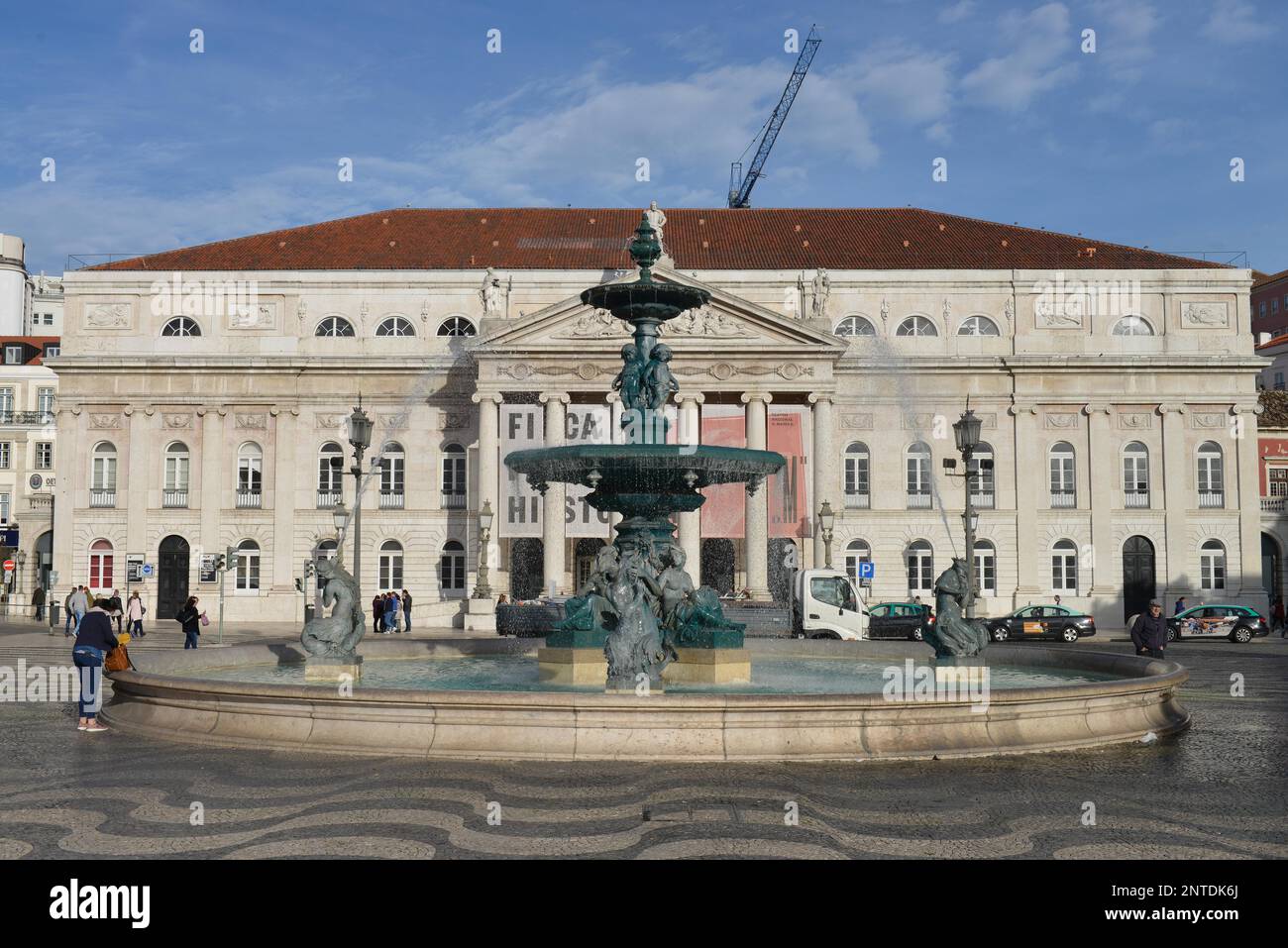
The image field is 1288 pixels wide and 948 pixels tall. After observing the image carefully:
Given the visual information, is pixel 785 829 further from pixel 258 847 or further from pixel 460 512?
pixel 460 512

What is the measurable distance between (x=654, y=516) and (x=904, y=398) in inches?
1397

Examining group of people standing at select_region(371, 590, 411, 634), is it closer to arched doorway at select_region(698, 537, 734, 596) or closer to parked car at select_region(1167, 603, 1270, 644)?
arched doorway at select_region(698, 537, 734, 596)

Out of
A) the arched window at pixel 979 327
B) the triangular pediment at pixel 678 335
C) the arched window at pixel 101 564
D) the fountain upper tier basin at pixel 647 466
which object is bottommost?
the arched window at pixel 101 564

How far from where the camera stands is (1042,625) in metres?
39.1

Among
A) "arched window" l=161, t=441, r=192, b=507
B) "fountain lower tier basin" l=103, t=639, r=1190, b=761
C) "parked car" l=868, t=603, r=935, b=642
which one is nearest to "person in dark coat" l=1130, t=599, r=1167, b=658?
"fountain lower tier basin" l=103, t=639, r=1190, b=761

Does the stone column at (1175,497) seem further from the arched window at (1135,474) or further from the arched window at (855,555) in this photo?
the arched window at (855,555)

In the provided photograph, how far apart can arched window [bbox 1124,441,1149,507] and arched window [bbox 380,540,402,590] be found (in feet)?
95.1

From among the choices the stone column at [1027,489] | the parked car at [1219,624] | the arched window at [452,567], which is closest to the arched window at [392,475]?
the arched window at [452,567]

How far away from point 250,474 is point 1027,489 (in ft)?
102

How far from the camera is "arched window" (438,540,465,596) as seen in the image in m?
48.5

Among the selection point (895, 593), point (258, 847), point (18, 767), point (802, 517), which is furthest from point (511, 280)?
point (258, 847)

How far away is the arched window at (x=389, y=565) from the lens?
48.7 metres

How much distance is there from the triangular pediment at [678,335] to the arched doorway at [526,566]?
748 centimetres

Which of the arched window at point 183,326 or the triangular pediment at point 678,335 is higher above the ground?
the arched window at point 183,326
